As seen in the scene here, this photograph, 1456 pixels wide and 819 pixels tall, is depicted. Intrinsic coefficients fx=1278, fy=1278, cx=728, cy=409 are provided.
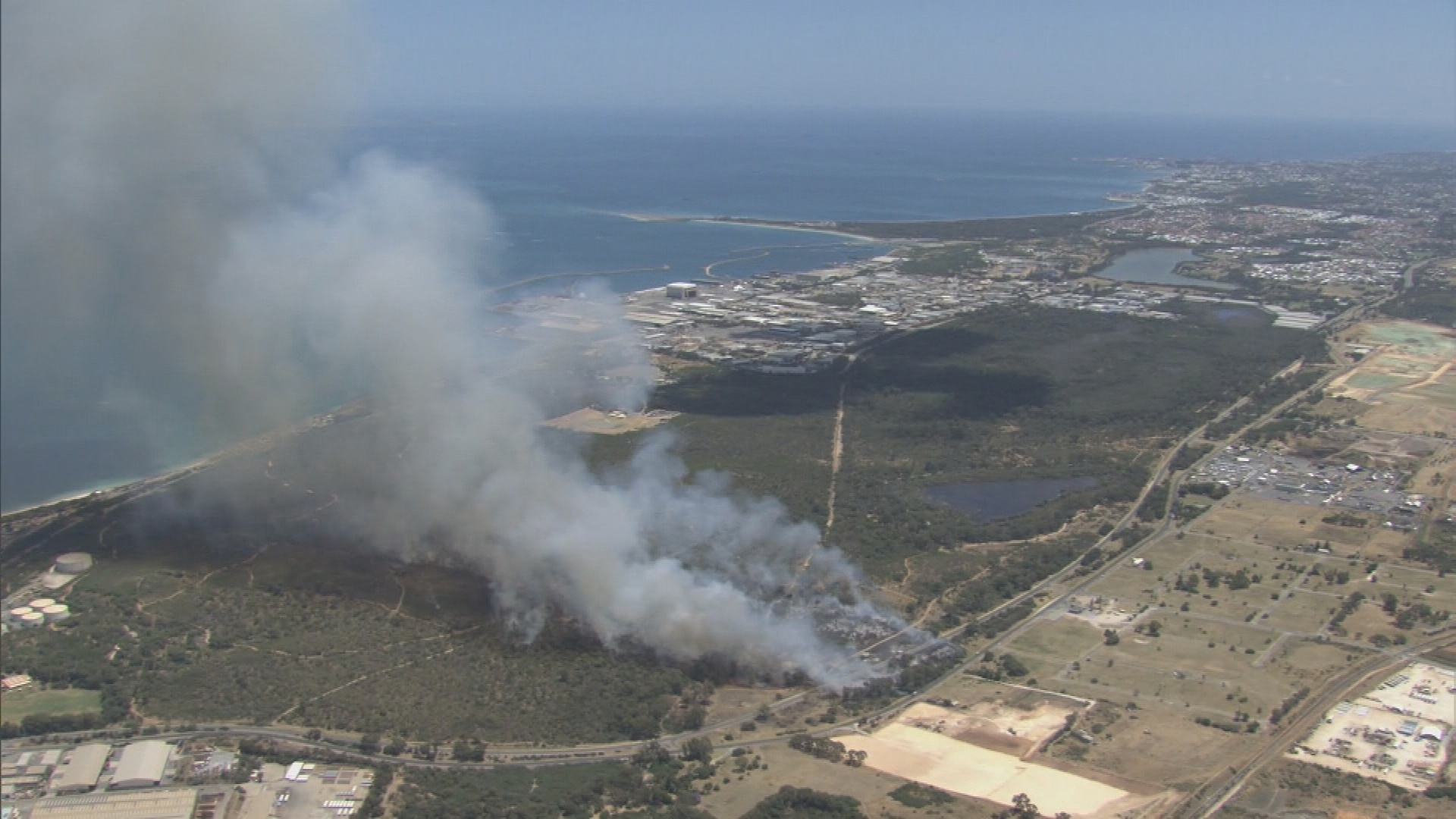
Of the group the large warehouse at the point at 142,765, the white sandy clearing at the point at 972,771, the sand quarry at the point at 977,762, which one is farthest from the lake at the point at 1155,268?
the large warehouse at the point at 142,765

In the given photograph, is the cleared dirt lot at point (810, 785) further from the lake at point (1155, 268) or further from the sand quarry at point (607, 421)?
the lake at point (1155, 268)

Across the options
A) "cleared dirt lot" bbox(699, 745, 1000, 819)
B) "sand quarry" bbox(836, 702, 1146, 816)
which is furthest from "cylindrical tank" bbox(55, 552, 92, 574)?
"sand quarry" bbox(836, 702, 1146, 816)

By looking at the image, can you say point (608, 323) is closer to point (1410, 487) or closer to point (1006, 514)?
point (1006, 514)

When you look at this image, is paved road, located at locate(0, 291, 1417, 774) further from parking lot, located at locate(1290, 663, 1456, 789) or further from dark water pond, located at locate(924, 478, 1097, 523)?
dark water pond, located at locate(924, 478, 1097, 523)

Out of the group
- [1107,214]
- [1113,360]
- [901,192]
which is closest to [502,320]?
[1113,360]

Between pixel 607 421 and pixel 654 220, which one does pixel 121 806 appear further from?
pixel 654 220

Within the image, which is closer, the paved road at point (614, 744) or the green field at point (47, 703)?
the paved road at point (614, 744)

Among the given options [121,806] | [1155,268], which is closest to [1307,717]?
[121,806]
